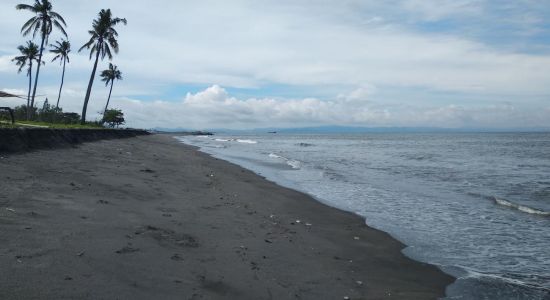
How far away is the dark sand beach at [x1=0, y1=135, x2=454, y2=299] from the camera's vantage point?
4.74m

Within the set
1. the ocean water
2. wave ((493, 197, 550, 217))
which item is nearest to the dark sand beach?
the ocean water

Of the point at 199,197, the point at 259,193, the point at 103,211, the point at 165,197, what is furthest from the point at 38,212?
the point at 259,193

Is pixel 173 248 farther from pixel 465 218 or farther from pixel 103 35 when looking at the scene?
pixel 103 35

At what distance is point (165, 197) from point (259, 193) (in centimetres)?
414

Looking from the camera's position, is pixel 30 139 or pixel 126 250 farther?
pixel 30 139

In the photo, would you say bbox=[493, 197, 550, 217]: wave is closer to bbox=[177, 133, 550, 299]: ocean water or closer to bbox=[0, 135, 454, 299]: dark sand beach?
bbox=[177, 133, 550, 299]: ocean water

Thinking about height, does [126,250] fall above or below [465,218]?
above

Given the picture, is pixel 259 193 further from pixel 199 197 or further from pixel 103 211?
A: pixel 103 211

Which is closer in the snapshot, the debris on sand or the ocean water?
the debris on sand

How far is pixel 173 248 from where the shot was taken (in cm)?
642

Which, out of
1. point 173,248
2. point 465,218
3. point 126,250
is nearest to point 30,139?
point 173,248

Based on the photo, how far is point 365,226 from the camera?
10336 mm

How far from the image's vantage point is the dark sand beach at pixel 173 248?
474cm

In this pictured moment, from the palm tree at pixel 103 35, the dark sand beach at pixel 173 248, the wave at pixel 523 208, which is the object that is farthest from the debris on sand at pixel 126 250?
the palm tree at pixel 103 35
